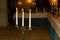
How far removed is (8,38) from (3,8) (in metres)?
3.81

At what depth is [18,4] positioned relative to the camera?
1555cm

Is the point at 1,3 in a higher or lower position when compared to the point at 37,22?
higher

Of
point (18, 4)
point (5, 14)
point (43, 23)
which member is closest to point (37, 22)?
point (43, 23)

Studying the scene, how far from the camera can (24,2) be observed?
15.9m

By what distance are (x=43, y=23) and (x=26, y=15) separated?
3.79ft

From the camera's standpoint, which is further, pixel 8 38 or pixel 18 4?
pixel 18 4

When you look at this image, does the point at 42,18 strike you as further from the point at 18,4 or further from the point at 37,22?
the point at 18,4

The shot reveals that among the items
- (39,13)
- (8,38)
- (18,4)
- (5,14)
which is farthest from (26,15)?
(18,4)

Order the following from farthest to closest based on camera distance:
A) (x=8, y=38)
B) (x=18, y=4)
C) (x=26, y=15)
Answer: (x=18, y=4) → (x=26, y=15) → (x=8, y=38)

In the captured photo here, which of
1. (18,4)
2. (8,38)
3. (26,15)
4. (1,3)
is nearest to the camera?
(8,38)

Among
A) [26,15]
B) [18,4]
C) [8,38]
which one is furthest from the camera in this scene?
[18,4]

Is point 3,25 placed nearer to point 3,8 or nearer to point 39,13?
point 3,8

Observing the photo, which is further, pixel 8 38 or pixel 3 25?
pixel 3 25

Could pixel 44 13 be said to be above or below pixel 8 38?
above
